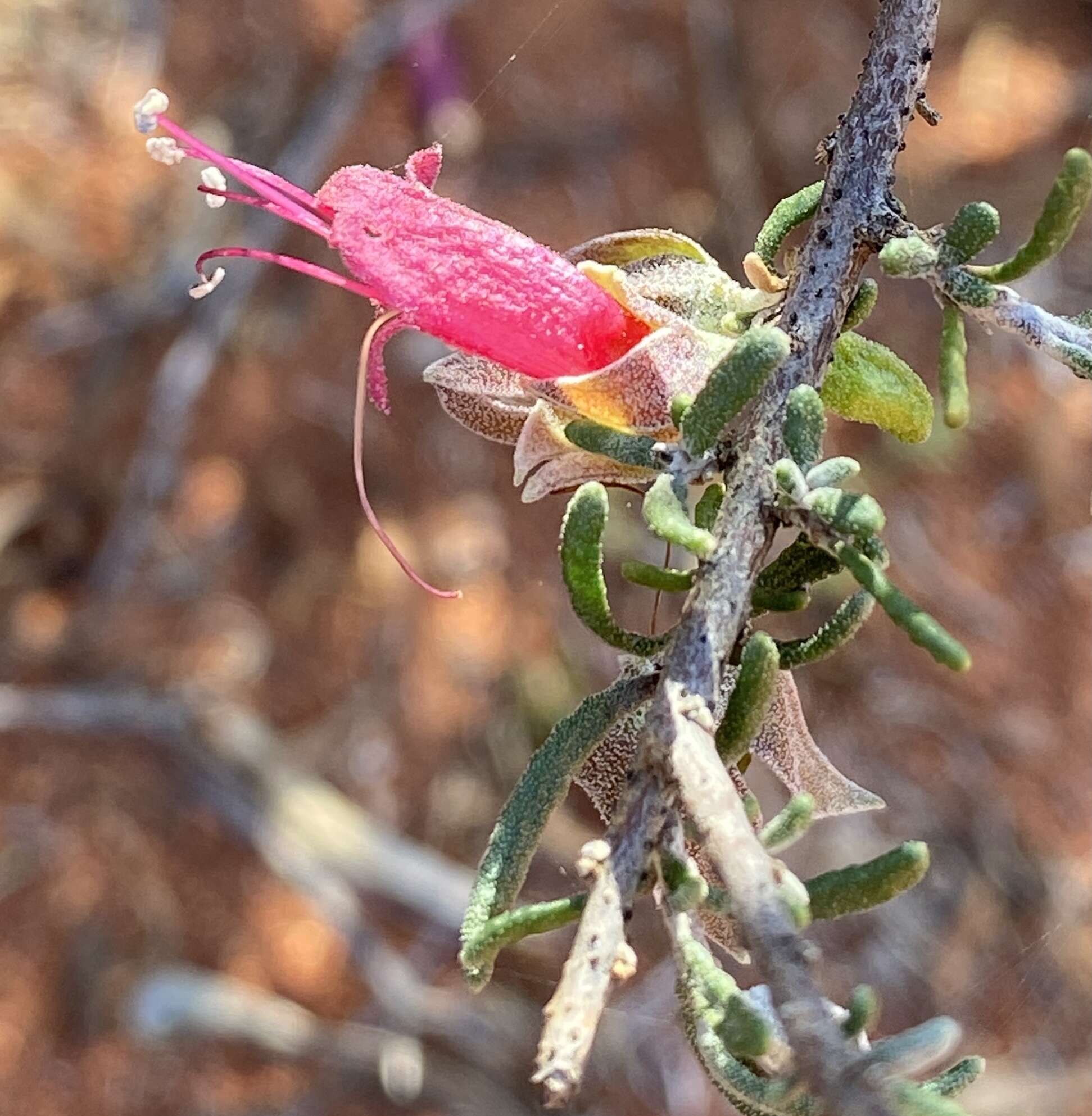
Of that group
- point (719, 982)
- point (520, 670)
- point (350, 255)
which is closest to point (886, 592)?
point (719, 982)

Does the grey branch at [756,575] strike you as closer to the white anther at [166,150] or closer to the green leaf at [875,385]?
the green leaf at [875,385]

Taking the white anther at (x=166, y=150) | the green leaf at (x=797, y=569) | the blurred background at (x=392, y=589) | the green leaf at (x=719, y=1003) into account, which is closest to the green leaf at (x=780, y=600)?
the green leaf at (x=797, y=569)

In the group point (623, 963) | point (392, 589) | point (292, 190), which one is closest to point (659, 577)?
point (623, 963)

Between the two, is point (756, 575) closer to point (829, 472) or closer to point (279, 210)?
point (829, 472)

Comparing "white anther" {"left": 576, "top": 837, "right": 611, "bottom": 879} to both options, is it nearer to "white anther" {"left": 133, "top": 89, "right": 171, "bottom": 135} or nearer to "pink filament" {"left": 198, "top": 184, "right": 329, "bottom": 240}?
"pink filament" {"left": 198, "top": 184, "right": 329, "bottom": 240}

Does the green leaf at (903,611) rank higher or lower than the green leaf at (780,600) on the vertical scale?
lower

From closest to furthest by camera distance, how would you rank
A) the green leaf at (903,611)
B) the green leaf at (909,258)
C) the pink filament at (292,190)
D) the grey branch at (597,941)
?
the grey branch at (597,941) < the green leaf at (903,611) < the green leaf at (909,258) < the pink filament at (292,190)
